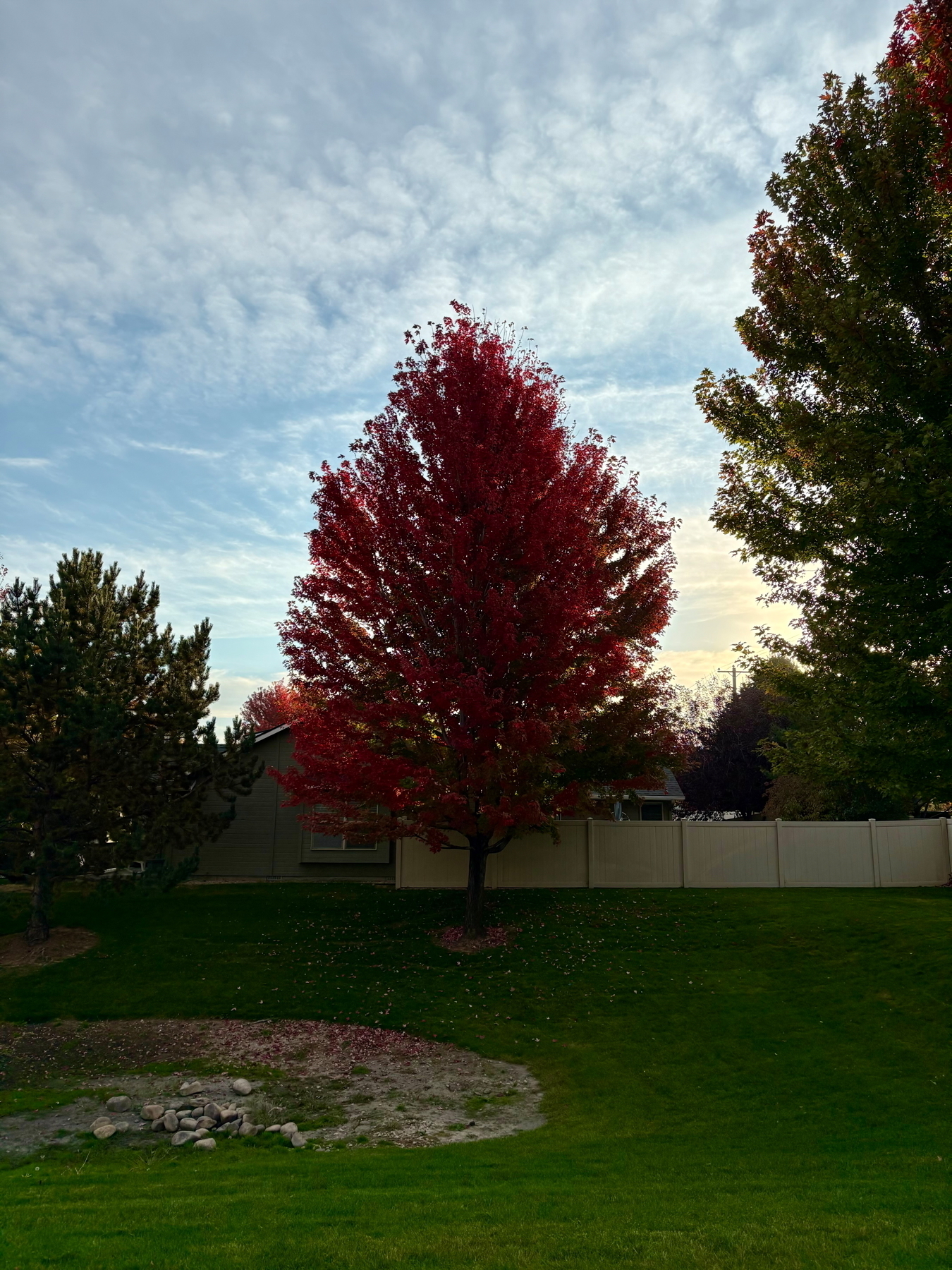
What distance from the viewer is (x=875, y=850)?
24969mm

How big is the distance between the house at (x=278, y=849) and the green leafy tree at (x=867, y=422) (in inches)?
629

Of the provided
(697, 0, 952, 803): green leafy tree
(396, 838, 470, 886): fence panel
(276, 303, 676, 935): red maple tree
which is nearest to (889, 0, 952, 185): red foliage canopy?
(697, 0, 952, 803): green leafy tree

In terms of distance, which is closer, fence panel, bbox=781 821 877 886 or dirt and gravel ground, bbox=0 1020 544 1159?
dirt and gravel ground, bbox=0 1020 544 1159

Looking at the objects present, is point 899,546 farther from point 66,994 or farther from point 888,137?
point 66,994

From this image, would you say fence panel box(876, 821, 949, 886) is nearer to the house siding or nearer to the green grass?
the house siding

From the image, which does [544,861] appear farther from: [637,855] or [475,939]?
[475,939]

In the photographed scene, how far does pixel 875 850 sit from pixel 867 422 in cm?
1677

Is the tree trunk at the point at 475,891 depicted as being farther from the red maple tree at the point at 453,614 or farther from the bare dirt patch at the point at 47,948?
the bare dirt patch at the point at 47,948

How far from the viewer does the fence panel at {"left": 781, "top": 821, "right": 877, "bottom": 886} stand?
80.8 feet

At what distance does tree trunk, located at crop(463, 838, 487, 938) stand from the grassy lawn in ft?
3.35

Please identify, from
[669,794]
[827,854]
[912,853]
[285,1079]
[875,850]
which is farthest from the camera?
[669,794]

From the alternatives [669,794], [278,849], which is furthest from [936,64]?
[669,794]

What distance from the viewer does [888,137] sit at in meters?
12.8

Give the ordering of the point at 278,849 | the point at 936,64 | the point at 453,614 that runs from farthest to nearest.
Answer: the point at 278,849
the point at 453,614
the point at 936,64
